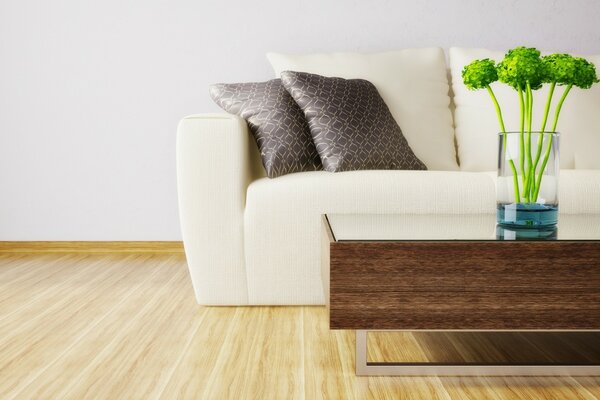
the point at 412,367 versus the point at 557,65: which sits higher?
the point at 557,65

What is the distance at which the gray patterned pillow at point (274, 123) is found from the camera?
2139mm

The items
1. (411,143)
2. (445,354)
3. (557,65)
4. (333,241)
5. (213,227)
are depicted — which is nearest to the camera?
(333,241)

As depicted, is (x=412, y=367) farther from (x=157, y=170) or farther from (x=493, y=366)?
(x=157, y=170)

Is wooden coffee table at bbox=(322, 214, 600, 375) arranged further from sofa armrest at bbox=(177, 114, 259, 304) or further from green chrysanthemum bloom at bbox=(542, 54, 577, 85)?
sofa armrest at bbox=(177, 114, 259, 304)

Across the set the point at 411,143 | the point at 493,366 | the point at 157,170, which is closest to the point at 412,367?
the point at 493,366

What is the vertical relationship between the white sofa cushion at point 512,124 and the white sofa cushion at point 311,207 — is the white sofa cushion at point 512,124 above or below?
above

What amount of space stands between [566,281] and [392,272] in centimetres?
36

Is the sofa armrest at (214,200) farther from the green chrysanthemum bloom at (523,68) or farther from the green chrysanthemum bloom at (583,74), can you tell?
the green chrysanthemum bloom at (583,74)

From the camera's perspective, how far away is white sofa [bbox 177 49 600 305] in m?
1.94

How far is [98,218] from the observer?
120 inches

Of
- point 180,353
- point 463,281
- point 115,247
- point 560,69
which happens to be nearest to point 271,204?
point 180,353

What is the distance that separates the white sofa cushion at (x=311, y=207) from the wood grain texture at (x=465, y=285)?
1.94ft

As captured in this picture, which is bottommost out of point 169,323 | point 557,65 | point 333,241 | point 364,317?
point 169,323

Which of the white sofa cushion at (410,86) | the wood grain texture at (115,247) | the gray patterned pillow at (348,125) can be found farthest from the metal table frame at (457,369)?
the wood grain texture at (115,247)
